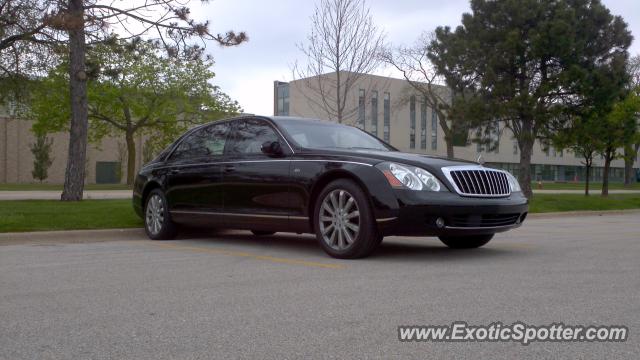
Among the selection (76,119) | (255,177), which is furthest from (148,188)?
(76,119)

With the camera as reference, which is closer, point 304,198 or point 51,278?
point 51,278

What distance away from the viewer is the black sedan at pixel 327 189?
6.52 m

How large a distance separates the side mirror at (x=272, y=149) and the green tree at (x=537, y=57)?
19.8 metres

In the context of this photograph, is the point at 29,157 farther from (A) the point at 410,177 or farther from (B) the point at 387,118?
(A) the point at 410,177

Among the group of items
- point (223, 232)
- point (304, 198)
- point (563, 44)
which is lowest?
point (223, 232)

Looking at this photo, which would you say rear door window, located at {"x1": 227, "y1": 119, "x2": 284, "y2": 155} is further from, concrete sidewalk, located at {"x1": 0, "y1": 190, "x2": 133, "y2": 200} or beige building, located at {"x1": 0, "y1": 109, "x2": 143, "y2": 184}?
beige building, located at {"x1": 0, "y1": 109, "x2": 143, "y2": 184}

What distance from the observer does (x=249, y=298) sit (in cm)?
480

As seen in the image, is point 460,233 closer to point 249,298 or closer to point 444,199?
point 444,199

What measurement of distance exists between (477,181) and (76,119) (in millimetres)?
10029

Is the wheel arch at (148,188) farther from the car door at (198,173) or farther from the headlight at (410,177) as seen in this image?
the headlight at (410,177)

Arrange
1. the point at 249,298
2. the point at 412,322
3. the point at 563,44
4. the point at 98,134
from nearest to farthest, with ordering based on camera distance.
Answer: the point at 412,322
the point at 249,298
the point at 563,44
the point at 98,134

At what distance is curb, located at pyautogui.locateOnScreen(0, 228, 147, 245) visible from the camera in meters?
9.15

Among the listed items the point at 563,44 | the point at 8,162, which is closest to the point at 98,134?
the point at 8,162

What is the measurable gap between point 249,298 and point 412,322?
1.34 meters
